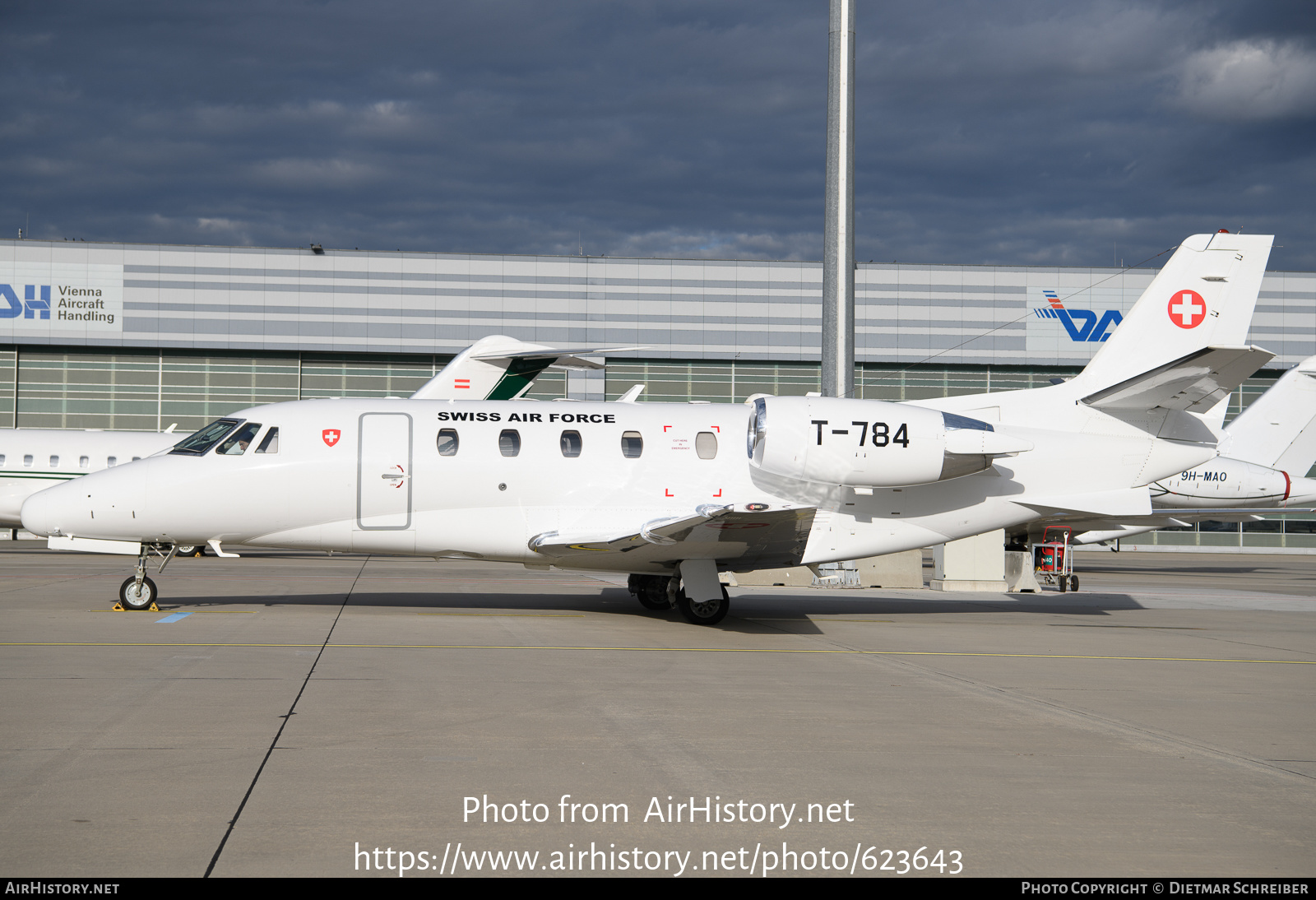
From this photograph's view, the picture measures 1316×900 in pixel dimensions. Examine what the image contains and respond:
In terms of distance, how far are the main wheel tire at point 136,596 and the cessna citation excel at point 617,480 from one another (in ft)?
0.09

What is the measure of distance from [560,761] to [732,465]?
30.0 feet

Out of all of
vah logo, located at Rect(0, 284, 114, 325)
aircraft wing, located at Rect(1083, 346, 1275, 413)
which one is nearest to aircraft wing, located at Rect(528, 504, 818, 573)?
aircraft wing, located at Rect(1083, 346, 1275, 413)

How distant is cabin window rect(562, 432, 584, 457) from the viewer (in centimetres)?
1503

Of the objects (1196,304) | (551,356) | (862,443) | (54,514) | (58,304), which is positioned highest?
(58,304)

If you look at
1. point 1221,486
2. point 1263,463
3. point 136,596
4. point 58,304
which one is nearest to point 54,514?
point 136,596

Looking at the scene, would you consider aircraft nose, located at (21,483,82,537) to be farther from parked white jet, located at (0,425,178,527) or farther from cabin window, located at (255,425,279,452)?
parked white jet, located at (0,425,178,527)

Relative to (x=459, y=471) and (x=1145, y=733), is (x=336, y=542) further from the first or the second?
(x=1145, y=733)

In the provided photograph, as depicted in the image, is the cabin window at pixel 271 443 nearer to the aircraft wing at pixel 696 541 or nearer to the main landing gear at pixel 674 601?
the aircraft wing at pixel 696 541

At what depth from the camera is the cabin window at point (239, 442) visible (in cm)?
1483

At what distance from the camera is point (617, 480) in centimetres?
1502

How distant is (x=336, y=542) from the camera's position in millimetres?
15023

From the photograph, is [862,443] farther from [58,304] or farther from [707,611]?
[58,304]

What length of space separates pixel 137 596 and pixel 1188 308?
16.5m

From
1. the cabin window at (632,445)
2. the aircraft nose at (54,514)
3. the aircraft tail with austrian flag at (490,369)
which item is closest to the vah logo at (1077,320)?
the aircraft tail with austrian flag at (490,369)
